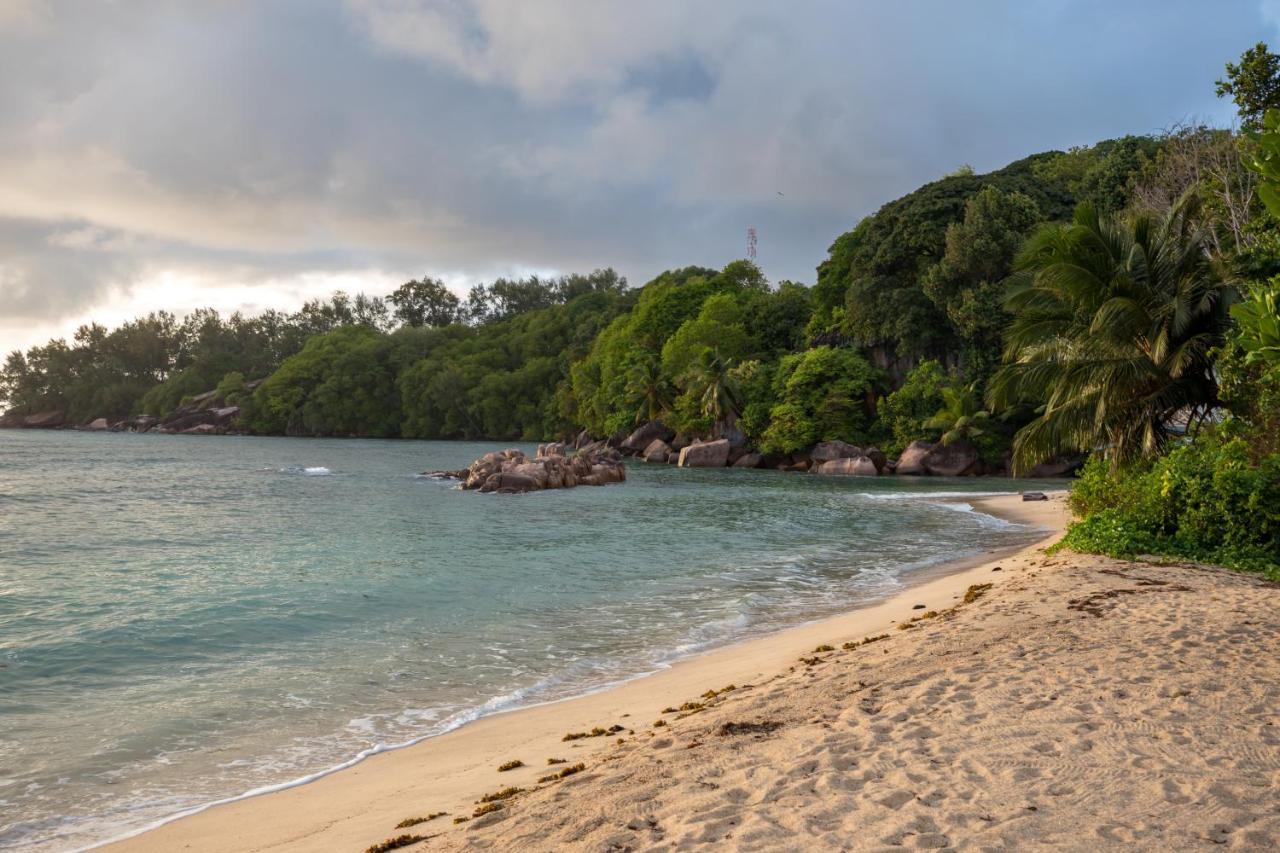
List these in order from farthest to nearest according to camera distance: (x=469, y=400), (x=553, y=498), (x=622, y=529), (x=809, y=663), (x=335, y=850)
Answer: (x=469, y=400)
(x=553, y=498)
(x=622, y=529)
(x=809, y=663)
(x=335, y=850)

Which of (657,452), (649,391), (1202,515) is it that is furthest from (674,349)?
(1202,515)

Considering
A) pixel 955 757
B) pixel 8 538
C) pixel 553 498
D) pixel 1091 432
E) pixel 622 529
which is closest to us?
pixel 955 757

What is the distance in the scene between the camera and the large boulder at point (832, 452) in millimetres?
49031

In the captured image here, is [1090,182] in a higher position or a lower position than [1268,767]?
higher

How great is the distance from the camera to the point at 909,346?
51031 millimetres

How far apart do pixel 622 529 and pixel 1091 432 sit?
11.5m

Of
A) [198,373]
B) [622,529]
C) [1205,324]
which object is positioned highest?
[198,373]

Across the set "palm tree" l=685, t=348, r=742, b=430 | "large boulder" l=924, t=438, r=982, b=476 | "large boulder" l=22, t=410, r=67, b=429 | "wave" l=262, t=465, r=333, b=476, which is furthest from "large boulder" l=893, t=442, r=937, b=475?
"large boulder" l=22, t=410, r=67, b=429

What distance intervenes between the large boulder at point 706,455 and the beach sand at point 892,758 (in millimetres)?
44822

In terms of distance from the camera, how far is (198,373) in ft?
394

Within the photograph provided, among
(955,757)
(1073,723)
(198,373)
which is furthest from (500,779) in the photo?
(198,373)

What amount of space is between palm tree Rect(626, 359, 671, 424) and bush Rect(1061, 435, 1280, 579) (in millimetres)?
50979

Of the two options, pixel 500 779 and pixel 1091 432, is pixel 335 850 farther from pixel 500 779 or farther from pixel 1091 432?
pixel 1091 432

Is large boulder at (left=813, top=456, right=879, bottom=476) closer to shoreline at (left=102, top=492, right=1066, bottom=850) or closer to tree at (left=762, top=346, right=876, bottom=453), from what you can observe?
tree at (left=762, top=346, right=876, bottom=453)
